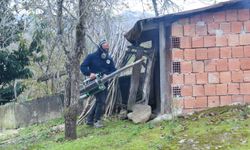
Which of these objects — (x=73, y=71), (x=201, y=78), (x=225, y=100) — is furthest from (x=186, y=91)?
(x=73, y=71)

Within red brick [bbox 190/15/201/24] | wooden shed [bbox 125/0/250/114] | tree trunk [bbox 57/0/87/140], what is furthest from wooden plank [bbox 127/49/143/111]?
tree trunk [bbox 57/0/87/140]

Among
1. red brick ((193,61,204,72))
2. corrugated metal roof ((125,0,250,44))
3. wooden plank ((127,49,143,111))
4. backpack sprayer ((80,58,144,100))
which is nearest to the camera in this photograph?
corrugated metal roof ((125,0,250,44))

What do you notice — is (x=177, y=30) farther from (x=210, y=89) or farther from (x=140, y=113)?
(x=140, y=113)

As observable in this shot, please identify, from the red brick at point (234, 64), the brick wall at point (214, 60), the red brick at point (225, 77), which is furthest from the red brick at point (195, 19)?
the red brick at point (225, 77)

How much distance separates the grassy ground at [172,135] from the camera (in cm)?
777

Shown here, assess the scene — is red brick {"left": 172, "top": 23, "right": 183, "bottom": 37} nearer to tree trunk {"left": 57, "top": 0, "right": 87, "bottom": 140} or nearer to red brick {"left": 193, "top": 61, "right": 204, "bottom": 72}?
red brick {"left": 193, "top": 61, "right": 204, "bottom": 72}

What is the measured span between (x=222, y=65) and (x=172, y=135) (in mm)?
2465

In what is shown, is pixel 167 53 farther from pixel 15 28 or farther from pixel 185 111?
pixel 15 28

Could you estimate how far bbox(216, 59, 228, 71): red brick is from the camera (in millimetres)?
10141

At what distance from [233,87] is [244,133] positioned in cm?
236

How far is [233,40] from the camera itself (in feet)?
33.4

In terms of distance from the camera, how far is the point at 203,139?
791 cm

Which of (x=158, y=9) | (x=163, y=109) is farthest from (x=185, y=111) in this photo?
(x=158, y=9)

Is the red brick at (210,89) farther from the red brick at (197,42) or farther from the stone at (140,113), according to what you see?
the stone at (140,113)
